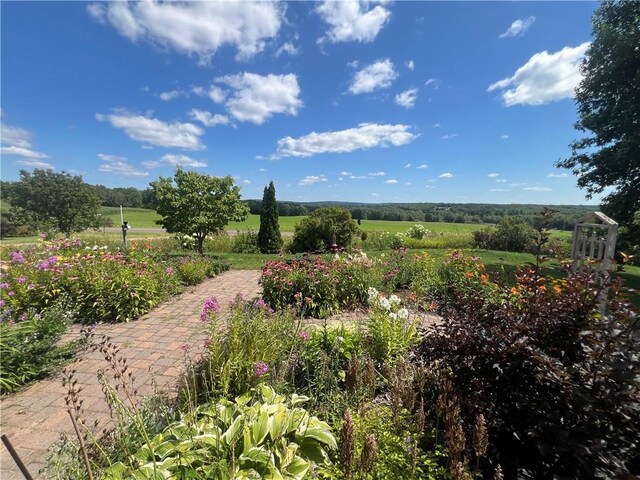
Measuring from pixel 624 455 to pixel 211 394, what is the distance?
2.74 meters

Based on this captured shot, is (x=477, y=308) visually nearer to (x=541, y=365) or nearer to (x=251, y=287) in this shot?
(x=541, y=365)

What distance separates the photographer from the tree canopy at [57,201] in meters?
15.2

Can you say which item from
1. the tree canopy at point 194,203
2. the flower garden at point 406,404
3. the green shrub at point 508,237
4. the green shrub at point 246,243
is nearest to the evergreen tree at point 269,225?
the green shrub at point 246,243

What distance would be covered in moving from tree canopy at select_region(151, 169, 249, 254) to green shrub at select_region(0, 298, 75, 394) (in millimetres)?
6884

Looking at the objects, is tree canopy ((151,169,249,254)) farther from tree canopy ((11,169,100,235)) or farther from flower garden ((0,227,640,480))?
tree canopy ((11,169,100,235))

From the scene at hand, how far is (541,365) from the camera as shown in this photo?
5.12 feet

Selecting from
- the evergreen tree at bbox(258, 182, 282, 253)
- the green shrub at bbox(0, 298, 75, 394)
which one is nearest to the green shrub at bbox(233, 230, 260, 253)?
the evergreen tree at bbox(258, 182, 282, 253)

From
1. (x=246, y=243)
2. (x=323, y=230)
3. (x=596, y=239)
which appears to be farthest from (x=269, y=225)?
(x=596, y=239)

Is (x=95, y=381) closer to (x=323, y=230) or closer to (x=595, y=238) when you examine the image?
(x=595, y=238)

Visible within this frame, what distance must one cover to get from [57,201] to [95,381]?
16689 millimetres

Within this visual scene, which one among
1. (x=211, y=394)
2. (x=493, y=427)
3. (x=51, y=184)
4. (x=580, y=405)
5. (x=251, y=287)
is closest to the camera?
(x=580, y=405)

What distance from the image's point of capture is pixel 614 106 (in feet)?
29.6

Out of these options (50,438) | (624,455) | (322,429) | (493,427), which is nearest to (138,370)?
(50,438)

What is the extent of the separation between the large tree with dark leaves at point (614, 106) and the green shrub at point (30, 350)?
12675 millimetres
